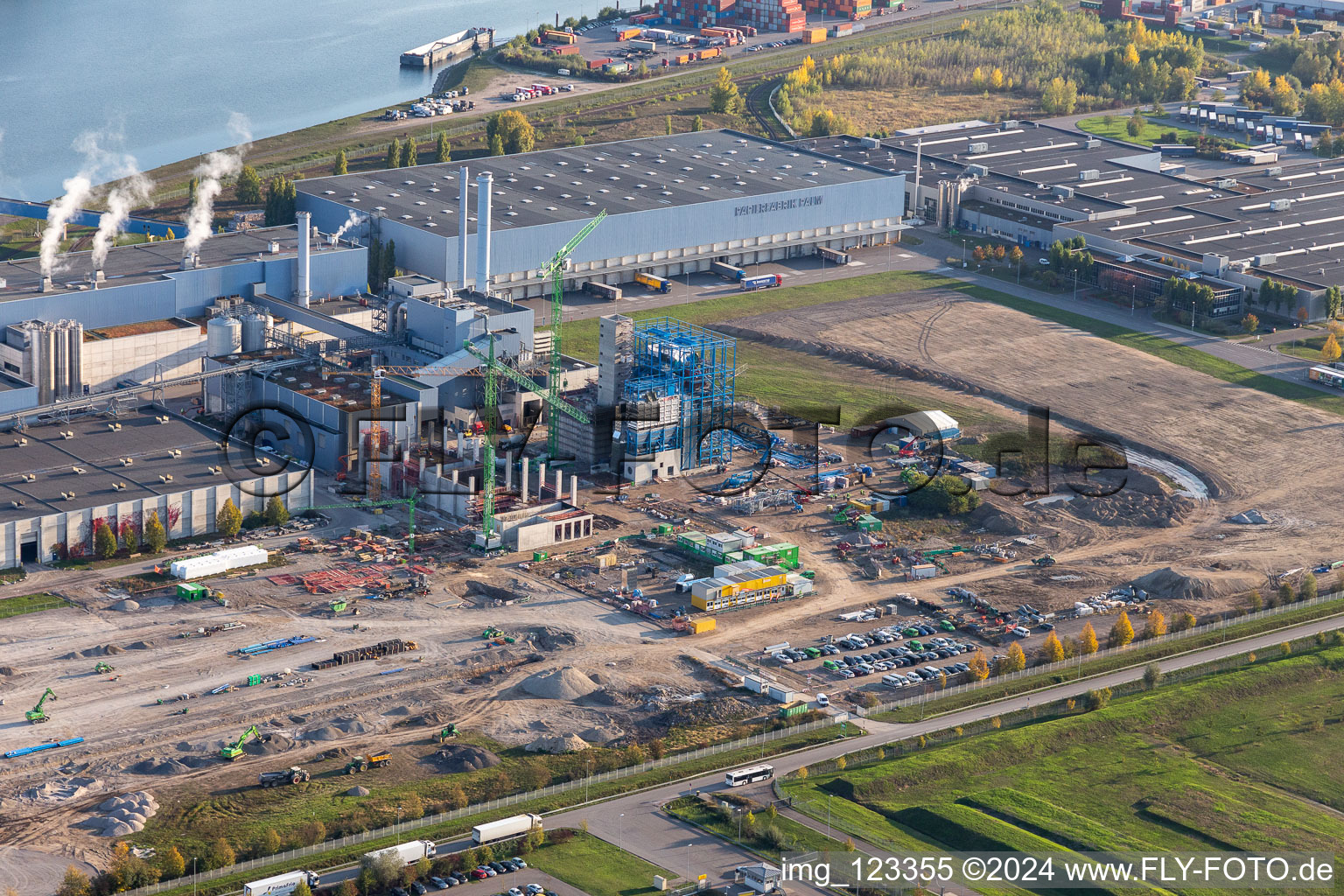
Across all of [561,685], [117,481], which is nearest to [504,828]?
[561,685]

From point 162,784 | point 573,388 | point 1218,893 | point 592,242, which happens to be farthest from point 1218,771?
point 592,242

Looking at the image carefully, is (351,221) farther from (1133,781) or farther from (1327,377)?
(1133,781)

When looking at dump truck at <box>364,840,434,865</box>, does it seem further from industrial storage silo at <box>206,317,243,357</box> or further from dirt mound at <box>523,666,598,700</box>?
industrial storage silo at <box>206,317,243,357</box>

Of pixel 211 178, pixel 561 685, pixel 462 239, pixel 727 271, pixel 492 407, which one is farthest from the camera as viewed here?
pixel 211 178

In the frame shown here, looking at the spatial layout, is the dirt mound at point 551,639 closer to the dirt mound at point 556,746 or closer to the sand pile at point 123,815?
the dirt mound at point 556,746

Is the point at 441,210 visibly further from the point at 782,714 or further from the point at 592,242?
the point at 782,714

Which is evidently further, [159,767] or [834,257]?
[834,257]
